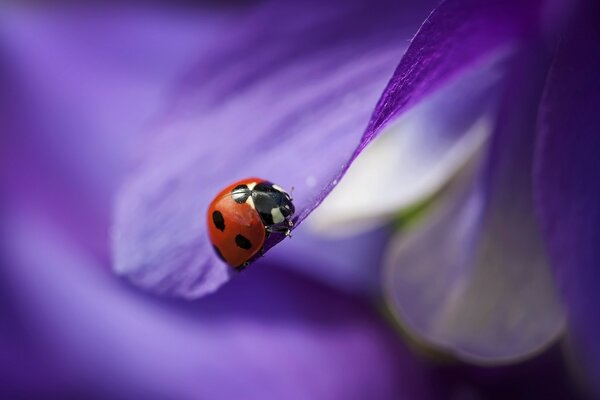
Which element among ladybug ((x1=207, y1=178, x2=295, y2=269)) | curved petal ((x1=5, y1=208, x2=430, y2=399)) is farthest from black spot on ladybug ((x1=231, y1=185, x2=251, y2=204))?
curved petal ((x1=5, y1=208, x2=430, y2=399))

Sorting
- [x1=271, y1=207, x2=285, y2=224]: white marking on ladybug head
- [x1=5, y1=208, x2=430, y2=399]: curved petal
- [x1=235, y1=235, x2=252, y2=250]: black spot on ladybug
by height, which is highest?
[x1=271, y1=207, x2=285, y2=224]: white marking on ladybug head

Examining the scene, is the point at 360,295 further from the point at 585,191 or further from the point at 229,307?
the point at 585,191

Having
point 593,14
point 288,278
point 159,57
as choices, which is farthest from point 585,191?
point 159,57

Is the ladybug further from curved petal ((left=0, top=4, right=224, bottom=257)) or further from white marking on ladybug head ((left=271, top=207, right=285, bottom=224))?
curved petal ((left=0, top=4, right=224, bottom=257))

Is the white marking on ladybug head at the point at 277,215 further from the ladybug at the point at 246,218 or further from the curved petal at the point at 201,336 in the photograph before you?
the curved petal at the point at 201,336

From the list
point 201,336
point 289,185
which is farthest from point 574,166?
point 201,336

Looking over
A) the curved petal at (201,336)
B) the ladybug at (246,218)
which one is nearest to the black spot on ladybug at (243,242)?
the ladybug at (246,218)

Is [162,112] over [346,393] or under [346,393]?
over

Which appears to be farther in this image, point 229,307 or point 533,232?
A: point 229,307
